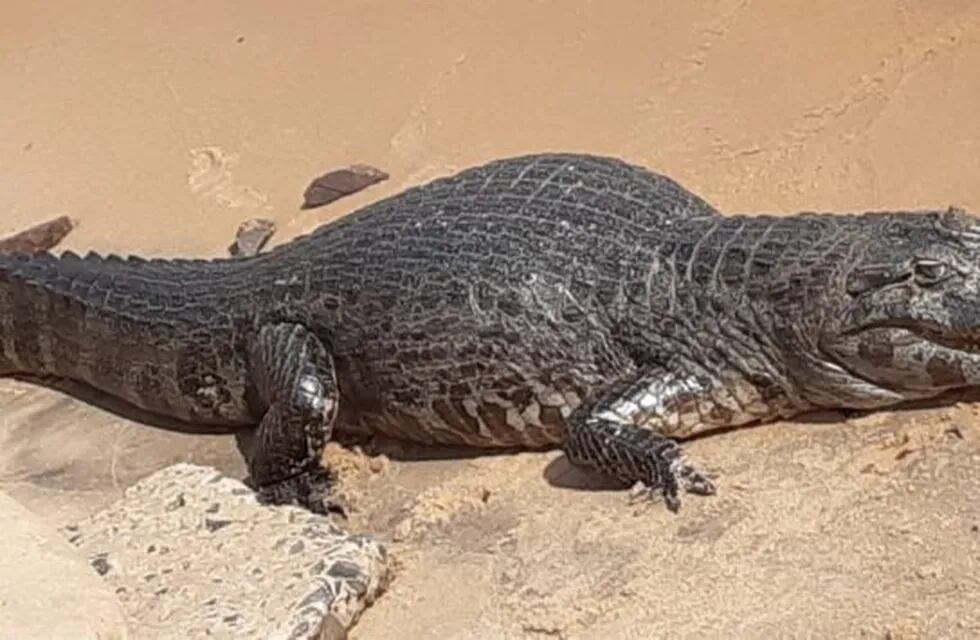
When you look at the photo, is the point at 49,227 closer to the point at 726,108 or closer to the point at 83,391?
the point at 83,391

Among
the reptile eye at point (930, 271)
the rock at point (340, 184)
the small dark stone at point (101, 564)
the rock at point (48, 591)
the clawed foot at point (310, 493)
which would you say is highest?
the reptile eye at point (930, 271)

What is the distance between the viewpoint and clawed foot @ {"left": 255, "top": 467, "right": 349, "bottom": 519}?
573cm

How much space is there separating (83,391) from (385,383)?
1.61 meters

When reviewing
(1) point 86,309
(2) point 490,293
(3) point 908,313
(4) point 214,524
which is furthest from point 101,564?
(3) point 908,313

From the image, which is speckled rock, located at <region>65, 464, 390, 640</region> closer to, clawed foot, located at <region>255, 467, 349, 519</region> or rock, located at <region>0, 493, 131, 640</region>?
rock, located at <region>0, 493, 131, 640</region>

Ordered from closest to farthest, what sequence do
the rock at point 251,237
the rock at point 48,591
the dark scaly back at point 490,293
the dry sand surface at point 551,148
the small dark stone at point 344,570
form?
the rock at point 48,591
the dry sand surface at point 551,148
the small dark stone at point 344,570
the dark scaly back at point 490,293
the rock at point 251,237

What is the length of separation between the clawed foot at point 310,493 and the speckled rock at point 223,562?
1.00ft

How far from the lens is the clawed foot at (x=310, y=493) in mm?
5732

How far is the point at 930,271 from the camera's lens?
5.16 meters

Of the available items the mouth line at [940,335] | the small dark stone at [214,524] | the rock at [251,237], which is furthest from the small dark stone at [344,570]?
the rock at [251,237]

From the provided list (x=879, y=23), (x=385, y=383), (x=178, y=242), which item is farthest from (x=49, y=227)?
(x=879, y=23)

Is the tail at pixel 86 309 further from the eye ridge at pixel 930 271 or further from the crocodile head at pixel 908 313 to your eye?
the eye ridge at pixel 930 271

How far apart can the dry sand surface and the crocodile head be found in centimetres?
12

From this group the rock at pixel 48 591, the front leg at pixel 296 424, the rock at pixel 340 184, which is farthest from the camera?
the rock at pixel 340 184
